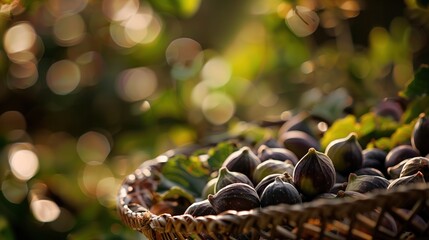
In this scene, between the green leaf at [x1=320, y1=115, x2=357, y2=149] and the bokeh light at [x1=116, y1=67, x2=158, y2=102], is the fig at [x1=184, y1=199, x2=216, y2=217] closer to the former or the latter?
the green leaf at [x1=320, y1=115, x2=357, y2=149]

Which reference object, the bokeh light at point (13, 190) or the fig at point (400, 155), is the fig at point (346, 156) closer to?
the fig at point (400, 155)

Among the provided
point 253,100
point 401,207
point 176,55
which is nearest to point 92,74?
point 176,55

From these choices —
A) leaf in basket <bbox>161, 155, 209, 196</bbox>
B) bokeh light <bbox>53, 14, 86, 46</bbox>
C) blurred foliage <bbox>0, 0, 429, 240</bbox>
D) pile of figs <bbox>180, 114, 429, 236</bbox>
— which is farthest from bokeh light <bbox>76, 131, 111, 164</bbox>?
pile of figs <bbox>180, 114, 429, 236</bbox>

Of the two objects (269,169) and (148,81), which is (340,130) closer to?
(269,169)

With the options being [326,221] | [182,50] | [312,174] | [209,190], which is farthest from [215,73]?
[326,221]

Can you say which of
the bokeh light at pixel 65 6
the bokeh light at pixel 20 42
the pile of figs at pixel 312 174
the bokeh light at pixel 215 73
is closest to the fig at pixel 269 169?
the pile of figs at pixel 312 174

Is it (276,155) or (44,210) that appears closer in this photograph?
(276,155)
